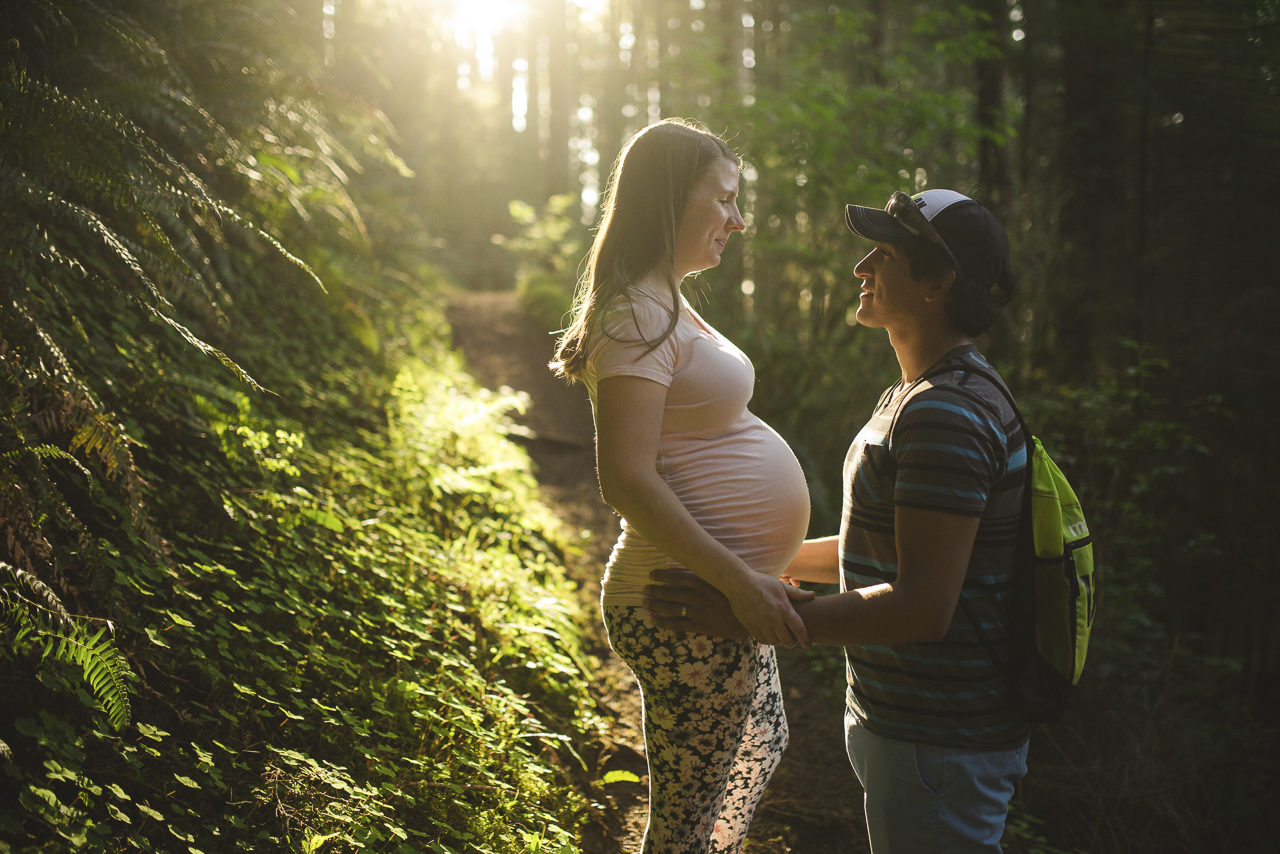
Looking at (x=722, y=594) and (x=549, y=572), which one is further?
(x=549, y=572)

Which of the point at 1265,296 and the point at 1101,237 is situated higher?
the point at 1101,237

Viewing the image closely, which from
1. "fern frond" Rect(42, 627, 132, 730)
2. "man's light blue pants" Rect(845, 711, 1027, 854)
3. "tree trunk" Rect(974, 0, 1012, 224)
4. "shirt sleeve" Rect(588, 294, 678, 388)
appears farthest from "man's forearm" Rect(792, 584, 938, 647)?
"tree trunk" Rect(974, 0, 1012, 224)

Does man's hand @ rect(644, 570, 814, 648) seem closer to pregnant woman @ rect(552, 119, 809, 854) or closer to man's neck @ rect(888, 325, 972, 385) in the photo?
pregnant woman @ rect(552, 119, 809, 854)

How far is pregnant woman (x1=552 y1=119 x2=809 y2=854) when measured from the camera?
1.67m

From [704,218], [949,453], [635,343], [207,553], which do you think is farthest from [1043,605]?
[207,553]

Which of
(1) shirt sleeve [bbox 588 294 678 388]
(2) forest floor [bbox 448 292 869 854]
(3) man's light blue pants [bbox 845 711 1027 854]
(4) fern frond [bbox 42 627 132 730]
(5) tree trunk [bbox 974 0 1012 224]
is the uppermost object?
(5) tree trunk [bbox 974 0 1012 224]

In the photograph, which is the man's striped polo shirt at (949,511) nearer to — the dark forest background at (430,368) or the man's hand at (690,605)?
the man's hand at (690,605)

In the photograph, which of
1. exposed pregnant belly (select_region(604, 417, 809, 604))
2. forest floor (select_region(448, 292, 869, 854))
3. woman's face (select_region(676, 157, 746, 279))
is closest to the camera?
exposed pregnant belly (select_region(604, 417, 809, 604))

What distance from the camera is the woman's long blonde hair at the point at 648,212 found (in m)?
1.86

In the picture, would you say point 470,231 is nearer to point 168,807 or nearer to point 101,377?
point 101,377

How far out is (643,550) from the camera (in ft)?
6.00

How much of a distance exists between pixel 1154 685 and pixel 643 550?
519 cm

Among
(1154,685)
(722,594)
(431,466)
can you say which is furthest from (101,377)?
(1154,685)

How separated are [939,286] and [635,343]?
0.72 metres
